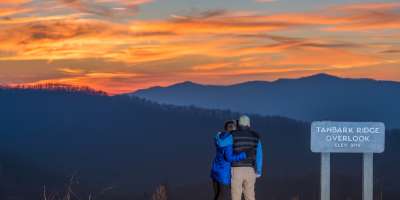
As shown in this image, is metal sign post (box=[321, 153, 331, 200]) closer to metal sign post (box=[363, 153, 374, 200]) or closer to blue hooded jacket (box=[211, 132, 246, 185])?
metal sign post (box=[363, 153, 374, 200])

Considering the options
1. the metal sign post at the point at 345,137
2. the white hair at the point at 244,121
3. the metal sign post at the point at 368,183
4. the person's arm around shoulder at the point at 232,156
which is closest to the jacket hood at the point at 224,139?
the person's arm around shoulder at the point at 232,156

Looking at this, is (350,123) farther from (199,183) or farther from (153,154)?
(153,154)

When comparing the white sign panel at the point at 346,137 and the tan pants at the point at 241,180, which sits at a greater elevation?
the white sign panel at the point at 346,137

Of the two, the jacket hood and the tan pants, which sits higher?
the jacket hood

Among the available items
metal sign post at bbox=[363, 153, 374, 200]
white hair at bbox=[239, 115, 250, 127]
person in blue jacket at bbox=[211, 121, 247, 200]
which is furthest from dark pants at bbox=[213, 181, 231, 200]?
metal sign post at bbox=[363, 153, 374, 200]

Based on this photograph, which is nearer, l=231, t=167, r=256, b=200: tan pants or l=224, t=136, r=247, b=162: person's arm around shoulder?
l=224, t=136, r=247, b=162: person's arm around shoulder

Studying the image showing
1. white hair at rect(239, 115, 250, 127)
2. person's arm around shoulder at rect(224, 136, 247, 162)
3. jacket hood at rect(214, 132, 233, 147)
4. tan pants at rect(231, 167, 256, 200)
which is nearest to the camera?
white hair at rect(239, 115, 250, 127)

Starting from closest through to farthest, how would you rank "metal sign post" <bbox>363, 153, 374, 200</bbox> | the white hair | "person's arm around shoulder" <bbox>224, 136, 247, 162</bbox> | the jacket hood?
the white hair
the jacket hood
"person's arm around shoulder" <bbox>224, 136, 247, 162</bbox>
"metal sign post" <bbox>363, 153, 374, 200</bbox>

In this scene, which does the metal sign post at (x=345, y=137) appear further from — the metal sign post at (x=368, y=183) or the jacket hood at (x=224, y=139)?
the jacket hood at (x=224, y=139)

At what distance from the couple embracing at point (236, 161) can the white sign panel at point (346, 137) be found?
2.94 m

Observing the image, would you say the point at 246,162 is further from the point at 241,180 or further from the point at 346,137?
the point at 346,137

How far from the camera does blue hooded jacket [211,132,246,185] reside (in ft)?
67.8

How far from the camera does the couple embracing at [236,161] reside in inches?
814

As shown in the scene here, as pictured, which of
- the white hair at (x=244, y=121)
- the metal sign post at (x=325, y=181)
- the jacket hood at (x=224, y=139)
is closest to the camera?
the white hair at (x=244, y=121)
